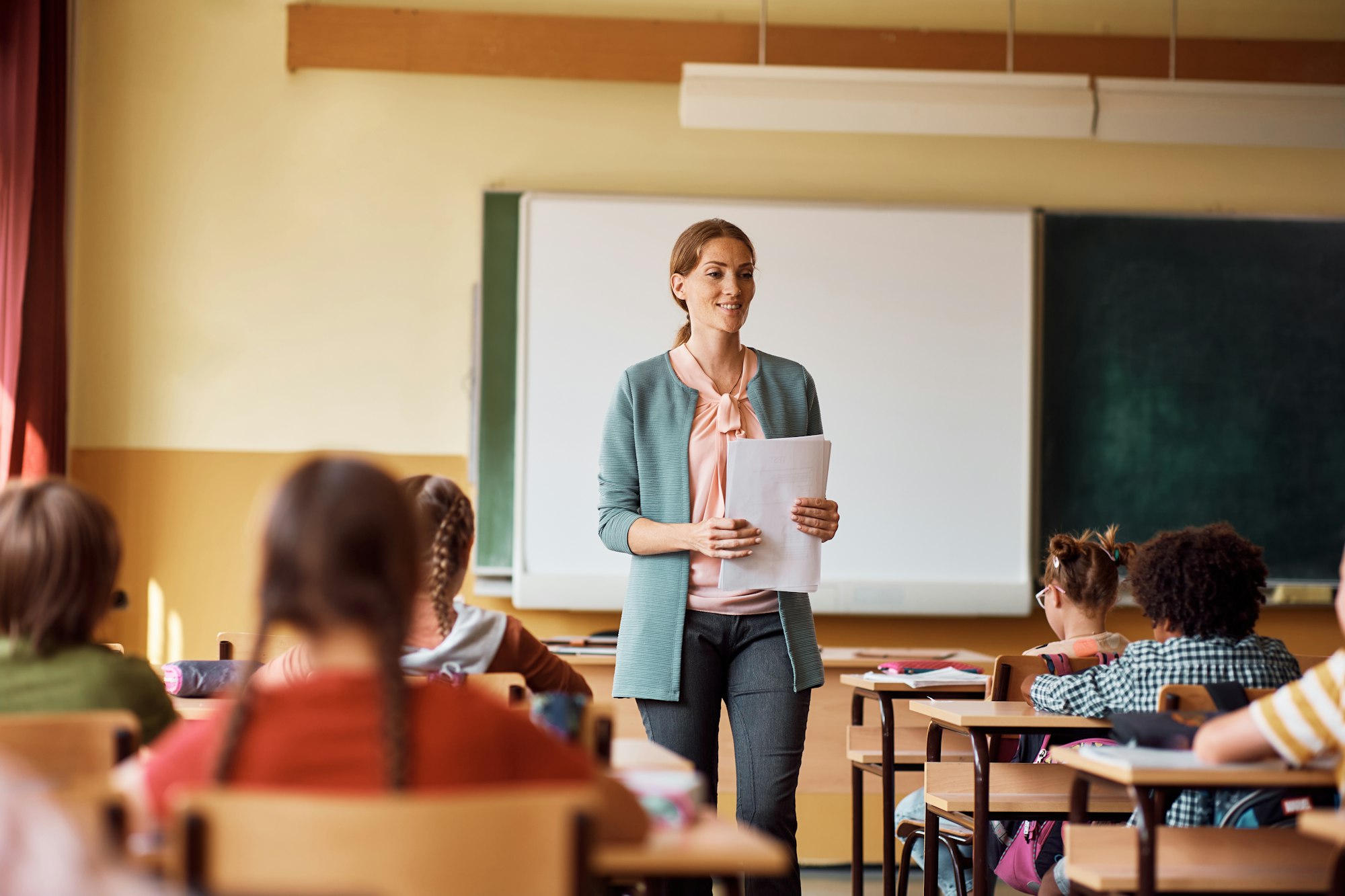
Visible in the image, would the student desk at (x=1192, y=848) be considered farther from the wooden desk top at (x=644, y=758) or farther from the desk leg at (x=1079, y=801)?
the wooden desk top at (x=644, y=758)

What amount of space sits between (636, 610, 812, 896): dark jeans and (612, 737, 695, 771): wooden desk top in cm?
33

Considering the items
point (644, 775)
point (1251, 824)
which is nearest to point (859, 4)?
point (1251, 824)

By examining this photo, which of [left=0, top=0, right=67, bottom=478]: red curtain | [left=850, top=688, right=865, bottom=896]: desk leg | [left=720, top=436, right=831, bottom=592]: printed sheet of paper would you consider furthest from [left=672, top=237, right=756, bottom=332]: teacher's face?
[left=0, top=0, right=67, bottom=478]: red curtain

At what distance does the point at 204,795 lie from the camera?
3.67 feet

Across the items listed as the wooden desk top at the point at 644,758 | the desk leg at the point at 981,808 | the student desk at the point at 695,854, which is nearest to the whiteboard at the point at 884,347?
the desk leg at the point at 981,808

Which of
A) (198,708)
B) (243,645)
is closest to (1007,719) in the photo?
(198,708)

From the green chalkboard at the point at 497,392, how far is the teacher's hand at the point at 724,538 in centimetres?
231

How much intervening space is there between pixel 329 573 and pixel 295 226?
12.3 feet

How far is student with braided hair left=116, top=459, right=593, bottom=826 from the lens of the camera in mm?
1233

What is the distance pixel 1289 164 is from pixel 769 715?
371 centimetres

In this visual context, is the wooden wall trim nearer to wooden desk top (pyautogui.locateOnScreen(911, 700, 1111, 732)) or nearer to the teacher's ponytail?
the teacher's ponytail

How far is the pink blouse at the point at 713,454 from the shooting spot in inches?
96.0

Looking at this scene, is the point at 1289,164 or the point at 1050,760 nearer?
the point at 1050,760

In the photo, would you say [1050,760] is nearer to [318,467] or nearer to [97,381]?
[318,467]
